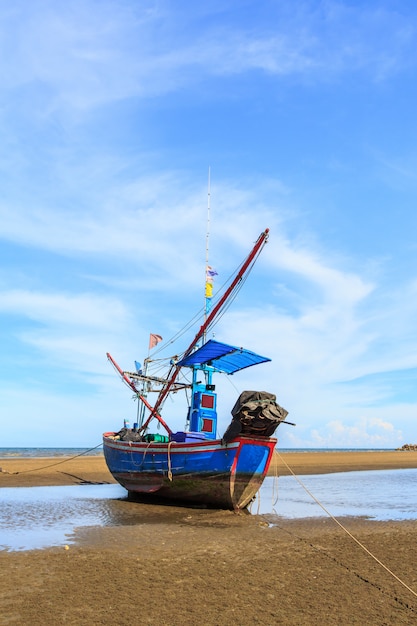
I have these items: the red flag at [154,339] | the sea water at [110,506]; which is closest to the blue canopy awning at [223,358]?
the sea water at [110,506]

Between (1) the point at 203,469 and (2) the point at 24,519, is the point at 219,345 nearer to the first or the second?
(1) the point at 203,469

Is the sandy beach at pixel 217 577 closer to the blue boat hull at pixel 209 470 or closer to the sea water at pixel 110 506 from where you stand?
the sea water at pixel 110 506

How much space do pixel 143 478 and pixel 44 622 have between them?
1518 centimetres

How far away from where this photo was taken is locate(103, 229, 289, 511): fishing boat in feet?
60.7

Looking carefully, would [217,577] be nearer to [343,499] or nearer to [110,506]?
[110,506]

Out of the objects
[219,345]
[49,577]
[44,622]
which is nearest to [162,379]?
[219,345]

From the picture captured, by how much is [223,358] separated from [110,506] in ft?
24.7

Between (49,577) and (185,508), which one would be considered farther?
(185,508)

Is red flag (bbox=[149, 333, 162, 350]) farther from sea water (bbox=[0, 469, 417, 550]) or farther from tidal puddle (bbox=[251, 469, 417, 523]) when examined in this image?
tidal puddle (bbox=[251, 469, 417, 523])

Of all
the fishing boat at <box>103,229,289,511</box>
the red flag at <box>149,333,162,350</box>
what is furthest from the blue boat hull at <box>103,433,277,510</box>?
the red flag at <box>149,333,162,350</box>

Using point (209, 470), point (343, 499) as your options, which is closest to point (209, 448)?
point (209, 470)

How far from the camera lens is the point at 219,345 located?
67.1ft

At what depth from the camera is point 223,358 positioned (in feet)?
74.4

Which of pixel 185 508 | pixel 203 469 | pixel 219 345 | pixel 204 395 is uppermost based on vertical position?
pixel 219 345
